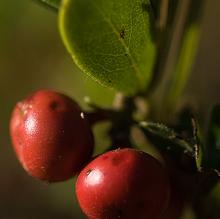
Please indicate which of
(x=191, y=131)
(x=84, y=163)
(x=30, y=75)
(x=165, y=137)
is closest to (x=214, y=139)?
(x=191, y=131)

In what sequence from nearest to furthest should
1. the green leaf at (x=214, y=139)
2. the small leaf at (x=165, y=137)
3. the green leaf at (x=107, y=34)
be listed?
the green leaf at (x=107, y=34), the small leaf at (x=165, y=137), the green leaf at (x=214, y=139)

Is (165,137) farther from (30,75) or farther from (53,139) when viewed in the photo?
(30,75)

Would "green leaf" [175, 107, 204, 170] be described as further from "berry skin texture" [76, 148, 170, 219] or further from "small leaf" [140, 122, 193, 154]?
"berry skin texture" [76, 148, 170, 219]

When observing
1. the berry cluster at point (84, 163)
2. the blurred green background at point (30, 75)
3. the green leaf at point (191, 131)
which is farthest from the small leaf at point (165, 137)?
the blurred green background at point (30, 75)

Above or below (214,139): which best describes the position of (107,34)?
above

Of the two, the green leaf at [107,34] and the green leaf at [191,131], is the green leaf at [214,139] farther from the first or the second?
the green leaf at [107,34]

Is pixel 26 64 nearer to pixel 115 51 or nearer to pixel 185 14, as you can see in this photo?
pixel 185 14

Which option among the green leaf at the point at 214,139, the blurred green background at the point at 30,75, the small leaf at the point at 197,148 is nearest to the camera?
the small leaf at the point at 197,148

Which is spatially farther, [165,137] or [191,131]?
[191,131]
